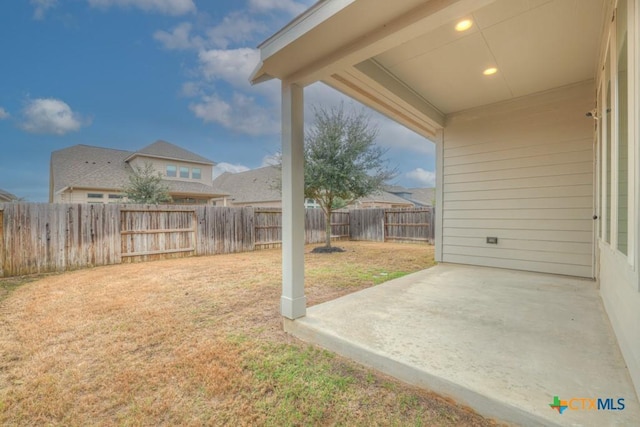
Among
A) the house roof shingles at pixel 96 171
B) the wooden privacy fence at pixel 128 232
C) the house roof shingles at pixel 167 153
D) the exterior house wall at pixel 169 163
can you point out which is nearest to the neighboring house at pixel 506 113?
the wooden privacy fence at pixel 128 232

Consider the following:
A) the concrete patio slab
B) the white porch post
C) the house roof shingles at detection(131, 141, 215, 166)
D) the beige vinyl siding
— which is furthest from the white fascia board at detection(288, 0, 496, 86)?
the house roof shingles at detection(131, 141, 215, 166)

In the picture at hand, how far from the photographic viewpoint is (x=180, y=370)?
1.90 metres

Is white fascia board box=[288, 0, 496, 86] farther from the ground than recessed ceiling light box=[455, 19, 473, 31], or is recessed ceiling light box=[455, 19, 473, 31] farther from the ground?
recessed ceiling light box=[455, 19, 473, 31]

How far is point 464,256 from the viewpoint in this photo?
199 inches

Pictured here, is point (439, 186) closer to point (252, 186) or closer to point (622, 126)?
point (622, 126)

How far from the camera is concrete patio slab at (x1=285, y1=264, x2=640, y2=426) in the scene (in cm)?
135

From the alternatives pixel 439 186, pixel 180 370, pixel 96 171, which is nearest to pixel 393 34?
pixel 180 370

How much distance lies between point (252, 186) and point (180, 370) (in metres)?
17.9

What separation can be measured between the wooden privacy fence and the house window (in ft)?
26.8

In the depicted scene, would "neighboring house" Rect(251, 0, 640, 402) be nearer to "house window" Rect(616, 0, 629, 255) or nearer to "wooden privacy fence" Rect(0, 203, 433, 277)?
"house window" Rect(616, 0, 629, 255)

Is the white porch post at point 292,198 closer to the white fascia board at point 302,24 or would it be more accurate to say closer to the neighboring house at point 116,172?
the white fascia board at point 302,24

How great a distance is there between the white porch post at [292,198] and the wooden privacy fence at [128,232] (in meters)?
5.90

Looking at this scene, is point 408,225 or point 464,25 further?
point 408,225

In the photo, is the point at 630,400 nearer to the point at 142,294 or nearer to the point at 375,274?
the point at 375,274
